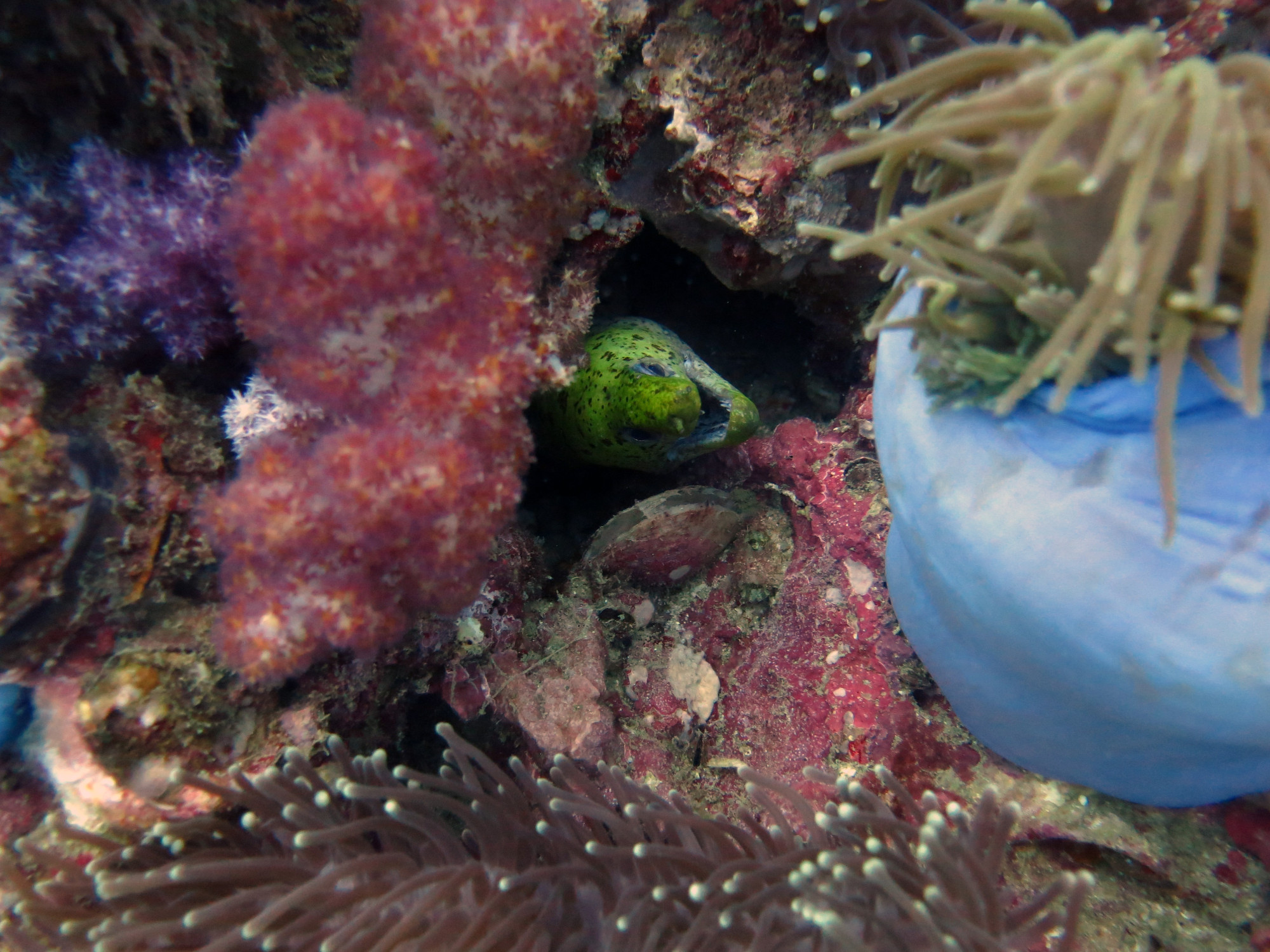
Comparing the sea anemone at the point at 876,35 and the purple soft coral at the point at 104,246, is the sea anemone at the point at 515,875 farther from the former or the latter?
the sea anemone at the point at 876,35

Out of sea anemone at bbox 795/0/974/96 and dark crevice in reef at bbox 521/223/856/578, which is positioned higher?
sea anemone at bbox 795/0/974/96

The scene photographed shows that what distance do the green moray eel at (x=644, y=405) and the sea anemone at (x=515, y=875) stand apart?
1421mm

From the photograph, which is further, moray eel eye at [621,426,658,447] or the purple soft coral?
moray eel eye at [621,426,658,447]

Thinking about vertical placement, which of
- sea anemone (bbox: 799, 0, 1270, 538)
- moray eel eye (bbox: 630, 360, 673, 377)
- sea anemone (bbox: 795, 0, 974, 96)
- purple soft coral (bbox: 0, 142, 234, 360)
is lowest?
moray eel eye (bbox: 630, 360, 673, 377)

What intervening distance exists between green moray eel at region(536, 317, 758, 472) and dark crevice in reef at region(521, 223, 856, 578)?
43 centimetres

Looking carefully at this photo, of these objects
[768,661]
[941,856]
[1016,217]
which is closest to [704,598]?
[768,661]

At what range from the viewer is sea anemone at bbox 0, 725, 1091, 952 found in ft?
6.46

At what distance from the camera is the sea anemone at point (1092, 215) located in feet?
4.09

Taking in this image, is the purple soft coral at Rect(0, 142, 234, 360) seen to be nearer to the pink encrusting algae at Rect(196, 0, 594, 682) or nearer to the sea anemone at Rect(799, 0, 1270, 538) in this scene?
the pink encrusting algae at Rect(196, 0, 594, 682)

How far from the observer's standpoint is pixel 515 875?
7.72ft

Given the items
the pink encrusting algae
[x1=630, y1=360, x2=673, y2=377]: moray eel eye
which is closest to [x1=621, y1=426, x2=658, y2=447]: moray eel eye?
[x1=630, y1=360, x2=673, y2=377]: moray eel eye

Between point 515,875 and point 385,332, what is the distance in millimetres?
1902

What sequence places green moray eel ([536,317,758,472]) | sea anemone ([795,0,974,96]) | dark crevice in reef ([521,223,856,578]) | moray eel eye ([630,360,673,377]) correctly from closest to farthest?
sea anemone ([795,0,974,96]) < green moray eel ([536,317,758,472]) < moray eel eye ([630,360,673,377]) < dark crevice in reef ([521,223,856,578])

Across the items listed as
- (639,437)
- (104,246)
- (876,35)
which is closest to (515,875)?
(639,437)
